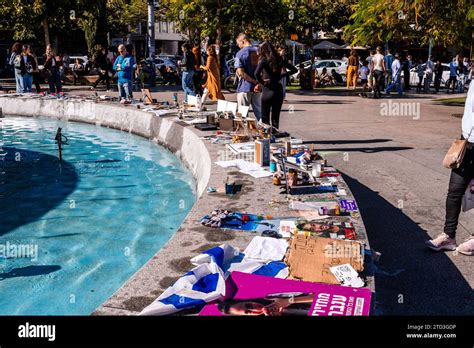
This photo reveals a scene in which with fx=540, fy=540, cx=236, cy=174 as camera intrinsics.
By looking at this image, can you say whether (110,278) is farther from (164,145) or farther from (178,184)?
(164,145)

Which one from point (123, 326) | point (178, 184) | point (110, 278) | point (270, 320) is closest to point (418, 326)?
point (270, 320)

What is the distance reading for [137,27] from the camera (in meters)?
60.5

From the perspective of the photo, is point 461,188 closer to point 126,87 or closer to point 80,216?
point 80,216

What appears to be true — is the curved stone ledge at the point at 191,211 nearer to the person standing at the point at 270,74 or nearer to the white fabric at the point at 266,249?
the white fabric at the point at 266,249

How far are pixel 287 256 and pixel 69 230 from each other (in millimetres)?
4097

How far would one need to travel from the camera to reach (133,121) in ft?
47.8

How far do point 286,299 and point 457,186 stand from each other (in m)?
2.85

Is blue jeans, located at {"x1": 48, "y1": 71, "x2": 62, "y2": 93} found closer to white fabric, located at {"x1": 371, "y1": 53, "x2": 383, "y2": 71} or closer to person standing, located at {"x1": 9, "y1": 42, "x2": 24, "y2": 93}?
person standing, located at {"x1": 9, "y1": 42, "x2": 24, "y2": 93}

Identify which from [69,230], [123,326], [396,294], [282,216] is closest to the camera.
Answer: [123,326]

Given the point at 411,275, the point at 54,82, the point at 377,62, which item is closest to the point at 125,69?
the point at 54,82

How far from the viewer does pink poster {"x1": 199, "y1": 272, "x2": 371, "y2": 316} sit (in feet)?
11.2

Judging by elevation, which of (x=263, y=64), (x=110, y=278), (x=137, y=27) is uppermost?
(x=137, y=27)

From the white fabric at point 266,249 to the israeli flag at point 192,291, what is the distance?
51 cm

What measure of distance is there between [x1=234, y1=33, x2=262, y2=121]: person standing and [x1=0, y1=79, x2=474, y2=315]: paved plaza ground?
1606 mm
